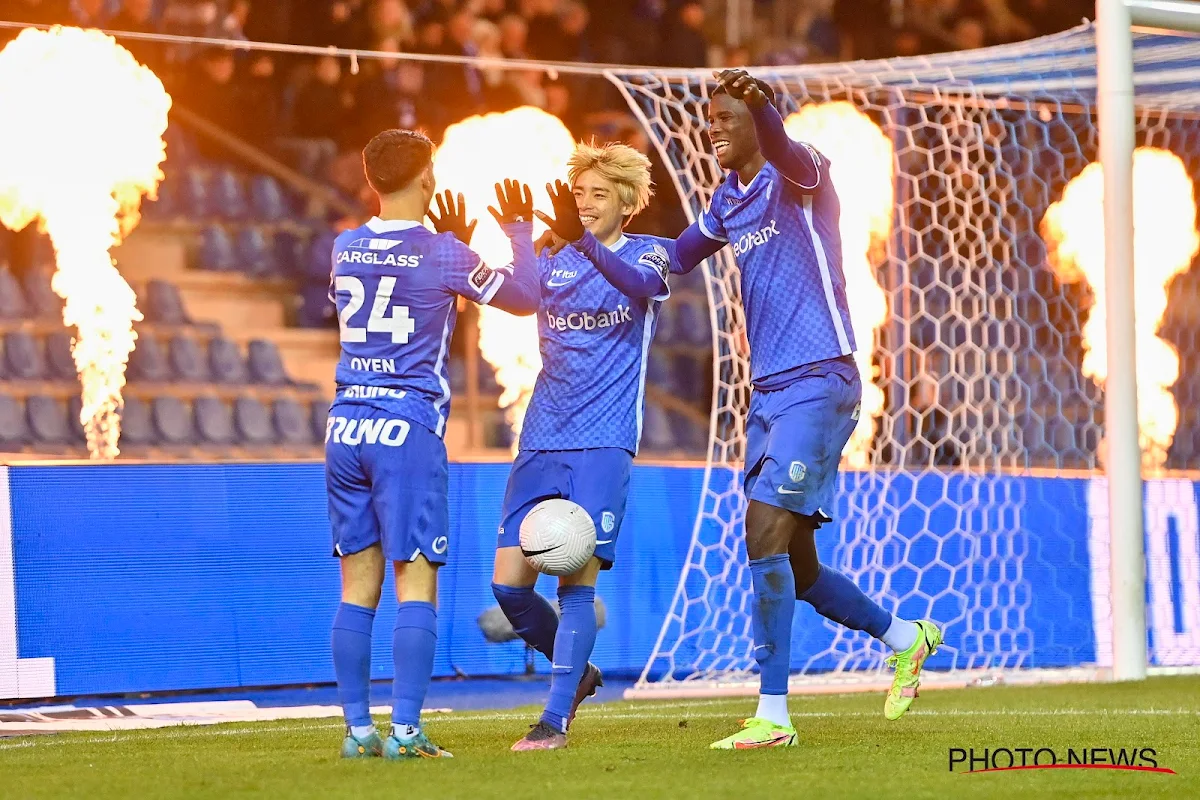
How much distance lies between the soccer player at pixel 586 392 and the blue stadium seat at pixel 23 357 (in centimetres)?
556

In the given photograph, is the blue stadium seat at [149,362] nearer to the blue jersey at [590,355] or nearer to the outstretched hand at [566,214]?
the blue jersey at [590,355]

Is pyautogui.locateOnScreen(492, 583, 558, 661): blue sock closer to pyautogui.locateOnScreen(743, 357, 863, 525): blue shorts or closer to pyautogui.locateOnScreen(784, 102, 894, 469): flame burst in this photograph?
pyautogui.locateOnScreen(743, 357, 863, 525): blue shorts

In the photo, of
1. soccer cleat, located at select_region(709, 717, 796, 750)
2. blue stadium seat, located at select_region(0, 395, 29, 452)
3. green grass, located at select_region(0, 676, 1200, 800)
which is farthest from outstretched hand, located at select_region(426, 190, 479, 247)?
blue stadium seat, located at select_region(0, 395, 29, 452)

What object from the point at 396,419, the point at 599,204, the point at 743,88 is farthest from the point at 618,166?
the point at 396,419

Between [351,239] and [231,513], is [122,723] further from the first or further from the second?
[351,239]

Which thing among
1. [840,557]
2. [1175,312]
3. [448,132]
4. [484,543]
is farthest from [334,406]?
[1175,312]

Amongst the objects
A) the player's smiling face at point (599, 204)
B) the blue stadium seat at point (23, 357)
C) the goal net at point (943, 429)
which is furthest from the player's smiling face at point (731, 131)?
the blue stadium seat at point (23, 357)

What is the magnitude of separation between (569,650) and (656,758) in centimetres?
54

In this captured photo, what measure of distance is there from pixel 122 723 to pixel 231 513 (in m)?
1.48

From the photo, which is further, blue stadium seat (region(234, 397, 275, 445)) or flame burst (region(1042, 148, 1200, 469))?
A: blue stadium seat (region(234, 397, 275, 445))

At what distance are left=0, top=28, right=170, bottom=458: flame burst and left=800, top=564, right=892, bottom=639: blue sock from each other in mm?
5740

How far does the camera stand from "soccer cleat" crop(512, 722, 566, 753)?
16.2 feet

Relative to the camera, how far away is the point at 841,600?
554cm

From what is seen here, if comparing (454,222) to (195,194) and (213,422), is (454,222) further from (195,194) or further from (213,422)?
(195,194)
